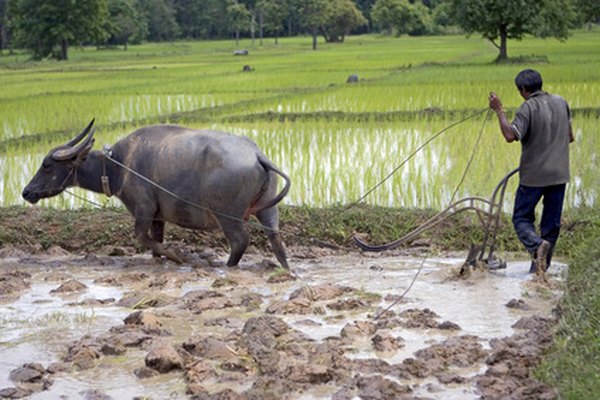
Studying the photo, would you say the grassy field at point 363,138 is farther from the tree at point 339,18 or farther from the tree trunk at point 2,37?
the tree trunk at point 2,37

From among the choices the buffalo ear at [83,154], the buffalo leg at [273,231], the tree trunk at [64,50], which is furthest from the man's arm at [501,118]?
the tree trunk at [64,50]

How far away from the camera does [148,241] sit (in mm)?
6535

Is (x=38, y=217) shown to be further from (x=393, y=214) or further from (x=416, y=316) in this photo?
(x=416, y=316)

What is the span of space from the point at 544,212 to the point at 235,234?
1.98 meters

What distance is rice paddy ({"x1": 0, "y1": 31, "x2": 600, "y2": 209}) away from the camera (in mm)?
8367

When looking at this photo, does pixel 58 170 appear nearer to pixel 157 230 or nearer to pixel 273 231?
pixel 157 230

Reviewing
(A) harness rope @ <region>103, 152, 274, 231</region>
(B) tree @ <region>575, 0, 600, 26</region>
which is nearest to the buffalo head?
(A) harness rope @ <region>103, 152, 274, 231</region>

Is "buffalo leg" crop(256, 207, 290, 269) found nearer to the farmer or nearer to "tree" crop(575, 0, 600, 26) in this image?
the farmer

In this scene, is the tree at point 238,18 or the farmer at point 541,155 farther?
the tree at point 238,18

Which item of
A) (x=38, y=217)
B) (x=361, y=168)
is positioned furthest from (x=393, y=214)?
(x=38, y=217)

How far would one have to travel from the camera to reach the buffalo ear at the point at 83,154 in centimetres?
667

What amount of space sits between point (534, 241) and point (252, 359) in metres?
2.21

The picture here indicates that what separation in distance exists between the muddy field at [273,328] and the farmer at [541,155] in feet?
0.85

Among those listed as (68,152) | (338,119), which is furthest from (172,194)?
(338,119)
